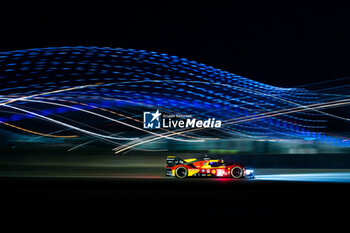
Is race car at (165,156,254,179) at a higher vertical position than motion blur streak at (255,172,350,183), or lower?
higher

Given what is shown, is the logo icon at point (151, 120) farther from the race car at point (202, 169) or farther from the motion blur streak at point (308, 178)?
the motion blur streak at point (308, 178)

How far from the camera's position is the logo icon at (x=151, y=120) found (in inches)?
859

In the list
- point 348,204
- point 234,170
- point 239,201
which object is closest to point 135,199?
point 239,201

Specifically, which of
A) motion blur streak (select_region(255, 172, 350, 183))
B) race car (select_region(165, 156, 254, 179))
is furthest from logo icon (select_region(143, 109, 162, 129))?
motion blur streak (select_region(255, 172, 350, 183))

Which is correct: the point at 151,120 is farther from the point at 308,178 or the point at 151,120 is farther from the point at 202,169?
the point at 308,178

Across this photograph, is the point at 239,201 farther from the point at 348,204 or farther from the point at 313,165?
the point at 313,165

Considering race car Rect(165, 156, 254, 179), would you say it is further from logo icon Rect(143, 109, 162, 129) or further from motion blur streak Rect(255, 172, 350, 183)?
logo icon Rect(143, 109, 162, 129)

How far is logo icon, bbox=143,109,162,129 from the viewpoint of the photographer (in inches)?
859

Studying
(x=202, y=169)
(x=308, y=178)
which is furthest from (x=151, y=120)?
(x=308, y=178)

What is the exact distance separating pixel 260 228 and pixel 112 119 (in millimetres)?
16288

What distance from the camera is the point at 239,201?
9.22 m

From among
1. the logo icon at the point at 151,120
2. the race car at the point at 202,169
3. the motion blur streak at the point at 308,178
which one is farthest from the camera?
the logo icon at the point at 151,120

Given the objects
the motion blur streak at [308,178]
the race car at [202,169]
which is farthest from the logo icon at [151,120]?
the motion blur streak at [308,178]

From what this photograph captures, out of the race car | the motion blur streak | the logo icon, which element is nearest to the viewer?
the motion blur streak
